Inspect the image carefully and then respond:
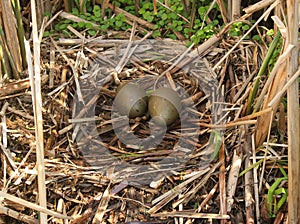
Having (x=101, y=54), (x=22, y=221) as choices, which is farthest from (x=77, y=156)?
(x=101, y=54)

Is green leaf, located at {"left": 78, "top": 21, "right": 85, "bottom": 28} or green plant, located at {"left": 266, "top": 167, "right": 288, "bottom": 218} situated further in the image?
green leaf, located at {"left": 78, "top": 21, "right": 85, "bottom": 28}

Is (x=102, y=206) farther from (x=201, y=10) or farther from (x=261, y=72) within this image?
(x=201, y=10)

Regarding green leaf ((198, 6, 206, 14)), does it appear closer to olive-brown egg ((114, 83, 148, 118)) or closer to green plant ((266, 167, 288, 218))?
olive-brown egg ((114, 83, 148, 118))

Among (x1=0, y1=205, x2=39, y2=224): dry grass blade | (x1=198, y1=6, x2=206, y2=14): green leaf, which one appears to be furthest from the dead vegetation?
(x1=198, y1=6, x2=206, y2=14): green leaf

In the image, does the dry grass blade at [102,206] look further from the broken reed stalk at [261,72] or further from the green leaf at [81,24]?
the green leaf at [81,24]

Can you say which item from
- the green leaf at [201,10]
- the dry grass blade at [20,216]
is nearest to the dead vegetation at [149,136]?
the dry grass blade at [20,216]

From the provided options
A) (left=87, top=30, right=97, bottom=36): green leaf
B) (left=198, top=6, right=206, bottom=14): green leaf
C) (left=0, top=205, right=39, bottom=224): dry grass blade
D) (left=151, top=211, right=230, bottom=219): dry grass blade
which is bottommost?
(left=151, top=211, right=230, bottom=219): dry grass blade

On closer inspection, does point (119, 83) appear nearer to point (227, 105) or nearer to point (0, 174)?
point (227, 105)

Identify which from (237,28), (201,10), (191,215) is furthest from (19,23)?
(191,215)
